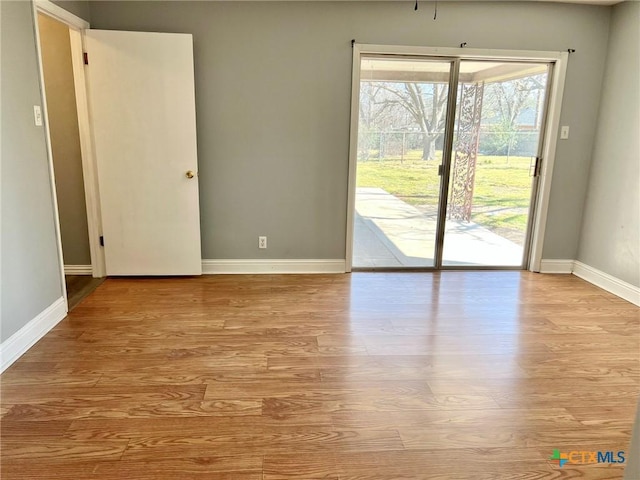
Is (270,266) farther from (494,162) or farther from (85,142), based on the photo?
(494,162)

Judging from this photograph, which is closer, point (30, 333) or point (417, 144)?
point (30, 333)

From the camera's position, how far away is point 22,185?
248 cm

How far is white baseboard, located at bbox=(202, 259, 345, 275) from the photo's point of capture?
3959 millimetres

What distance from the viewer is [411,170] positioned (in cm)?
394

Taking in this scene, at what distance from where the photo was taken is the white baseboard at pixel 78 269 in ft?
12.5

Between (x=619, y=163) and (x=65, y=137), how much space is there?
4.69 m

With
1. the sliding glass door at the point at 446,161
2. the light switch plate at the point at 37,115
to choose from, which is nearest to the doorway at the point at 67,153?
the light switch plate at the point at 37,115

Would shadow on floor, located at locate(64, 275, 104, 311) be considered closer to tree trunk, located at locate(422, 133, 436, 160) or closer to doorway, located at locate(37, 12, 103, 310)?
doorway, located at locate(37, 12, 103, 310)

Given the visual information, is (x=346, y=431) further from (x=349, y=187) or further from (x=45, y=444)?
(x=349, y=187)

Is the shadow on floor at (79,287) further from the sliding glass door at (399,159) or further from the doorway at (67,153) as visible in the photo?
the sliding glass door at (399,159)

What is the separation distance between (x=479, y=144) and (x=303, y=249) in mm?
1897

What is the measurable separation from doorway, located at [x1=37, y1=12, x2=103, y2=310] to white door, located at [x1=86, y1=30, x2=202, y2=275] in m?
0.22

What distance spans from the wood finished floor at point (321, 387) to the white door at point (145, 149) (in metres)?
0.45

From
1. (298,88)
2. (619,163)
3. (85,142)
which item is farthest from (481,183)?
(85,142)
